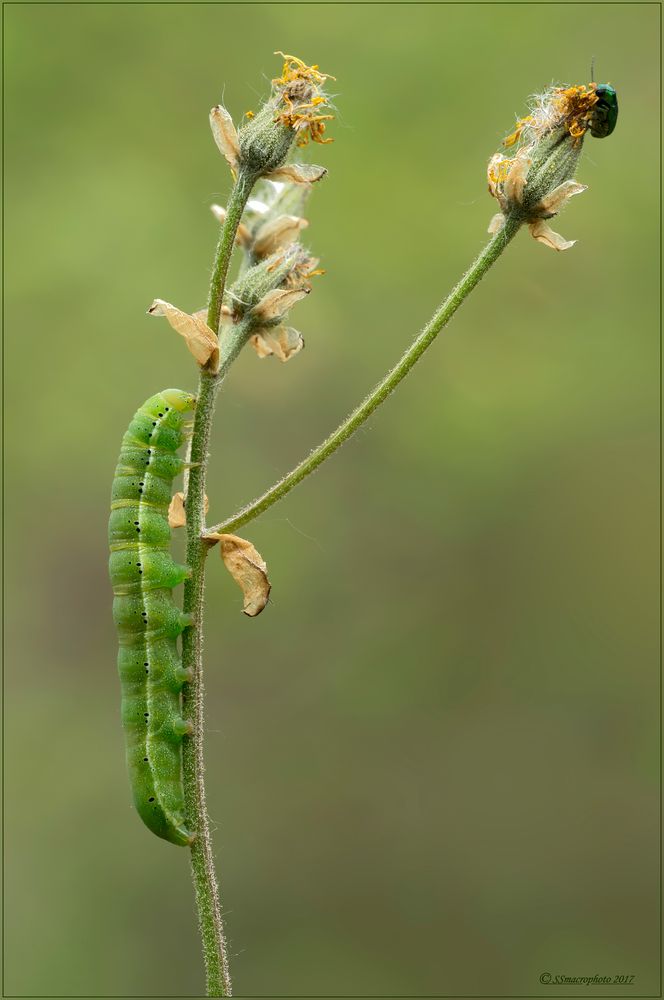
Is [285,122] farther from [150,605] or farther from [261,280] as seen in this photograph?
[150,605]

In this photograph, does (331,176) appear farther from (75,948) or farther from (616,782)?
(75,948)

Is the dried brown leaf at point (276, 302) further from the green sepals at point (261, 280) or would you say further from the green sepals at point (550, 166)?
the green sepals at point (550, 166)

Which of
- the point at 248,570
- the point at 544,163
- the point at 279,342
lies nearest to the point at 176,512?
the point at 248,570

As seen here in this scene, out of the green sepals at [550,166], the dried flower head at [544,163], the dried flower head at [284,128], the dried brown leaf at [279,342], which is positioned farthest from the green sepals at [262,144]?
the green sepals at [550,166]

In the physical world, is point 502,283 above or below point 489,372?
above

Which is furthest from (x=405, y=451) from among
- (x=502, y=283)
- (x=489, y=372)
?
(x=502, y=283)

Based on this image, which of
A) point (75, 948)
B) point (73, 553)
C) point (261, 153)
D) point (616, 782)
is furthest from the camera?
point (73, 553)

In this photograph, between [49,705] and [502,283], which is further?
[502,283]
